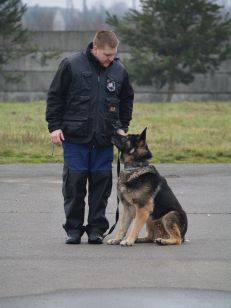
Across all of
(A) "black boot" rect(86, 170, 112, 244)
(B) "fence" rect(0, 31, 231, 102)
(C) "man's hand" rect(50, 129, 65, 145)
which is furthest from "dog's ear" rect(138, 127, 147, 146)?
(B) "fence" rect(0, 31, 231, 102)

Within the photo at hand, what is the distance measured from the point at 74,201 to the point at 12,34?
118 feet

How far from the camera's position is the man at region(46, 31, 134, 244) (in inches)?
348

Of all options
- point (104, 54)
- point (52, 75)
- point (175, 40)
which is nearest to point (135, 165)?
point (104, 54)

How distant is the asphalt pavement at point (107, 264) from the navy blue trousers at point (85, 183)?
0.67ft

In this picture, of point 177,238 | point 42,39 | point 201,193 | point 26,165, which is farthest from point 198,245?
point 42,39

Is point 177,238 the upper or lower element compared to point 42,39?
upper

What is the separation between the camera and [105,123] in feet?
29.2

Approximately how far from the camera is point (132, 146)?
8906 mm

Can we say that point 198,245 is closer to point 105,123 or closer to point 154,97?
point 105,123

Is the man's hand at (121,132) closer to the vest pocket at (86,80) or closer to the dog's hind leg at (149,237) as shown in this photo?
the vest pocket at (86,80)

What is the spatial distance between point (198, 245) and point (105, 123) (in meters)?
1.38

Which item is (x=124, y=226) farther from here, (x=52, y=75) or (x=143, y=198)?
(x=52, y=75)

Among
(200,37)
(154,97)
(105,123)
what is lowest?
(154,97)

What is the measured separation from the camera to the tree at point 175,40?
43688 millimetres
